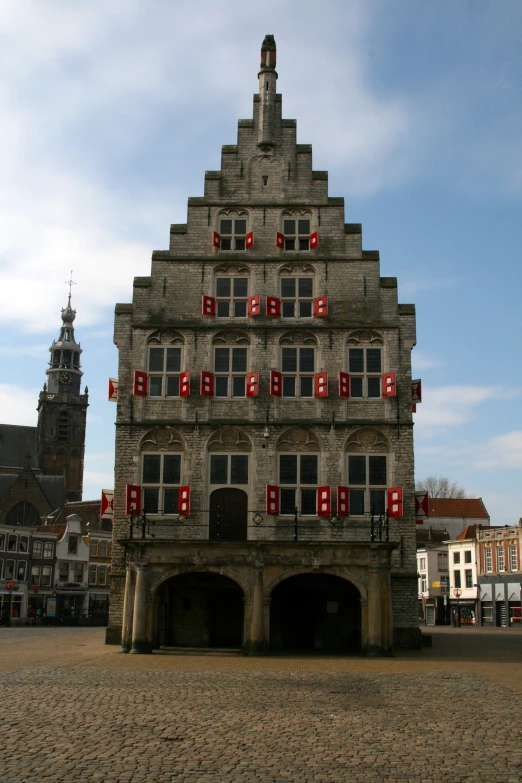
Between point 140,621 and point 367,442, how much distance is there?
10899 mm

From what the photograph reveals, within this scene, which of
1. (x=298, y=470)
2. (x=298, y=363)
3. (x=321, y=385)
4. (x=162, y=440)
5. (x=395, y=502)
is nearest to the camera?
(x=395, y=502)

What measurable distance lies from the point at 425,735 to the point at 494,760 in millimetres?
1858

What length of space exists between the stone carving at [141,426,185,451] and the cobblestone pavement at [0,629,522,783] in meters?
10.7

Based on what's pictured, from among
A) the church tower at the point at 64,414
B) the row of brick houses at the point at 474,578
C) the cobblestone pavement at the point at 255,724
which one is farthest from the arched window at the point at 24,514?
the cobblestone pavement at the point at 255,724

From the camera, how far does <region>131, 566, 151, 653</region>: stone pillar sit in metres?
28.0

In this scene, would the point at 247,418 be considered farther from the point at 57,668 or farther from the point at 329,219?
the point at 57,668

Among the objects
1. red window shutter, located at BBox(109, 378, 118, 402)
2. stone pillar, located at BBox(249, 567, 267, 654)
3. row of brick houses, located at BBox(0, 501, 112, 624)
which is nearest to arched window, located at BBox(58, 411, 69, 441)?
row of brick houses, located at BBox(0, 501, 112, 624)

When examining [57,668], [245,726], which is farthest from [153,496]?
[245,726]

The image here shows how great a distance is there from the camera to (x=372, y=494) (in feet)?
107

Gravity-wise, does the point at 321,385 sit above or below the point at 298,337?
below

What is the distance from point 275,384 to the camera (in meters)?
33.3

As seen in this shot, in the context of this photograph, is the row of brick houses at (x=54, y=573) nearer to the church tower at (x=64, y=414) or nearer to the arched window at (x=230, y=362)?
the arched window at (x=230, y=362)

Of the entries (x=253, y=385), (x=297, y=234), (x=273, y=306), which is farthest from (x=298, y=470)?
(x=297, y=234)

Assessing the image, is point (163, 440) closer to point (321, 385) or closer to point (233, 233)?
point (321, 385)
